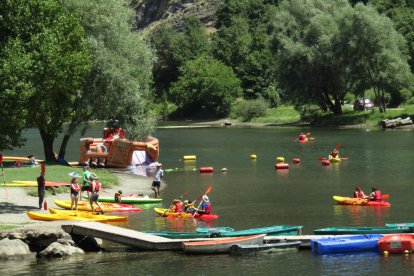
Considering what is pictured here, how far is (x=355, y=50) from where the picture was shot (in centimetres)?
11331

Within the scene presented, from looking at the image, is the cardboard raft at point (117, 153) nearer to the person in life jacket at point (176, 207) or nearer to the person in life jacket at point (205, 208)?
the person in life jacket at point (176, 207)

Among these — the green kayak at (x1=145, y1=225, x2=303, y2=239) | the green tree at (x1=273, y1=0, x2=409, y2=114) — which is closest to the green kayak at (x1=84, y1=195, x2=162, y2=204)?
the green kayak at (x1=145, y1=225, x2=303, y2=239)

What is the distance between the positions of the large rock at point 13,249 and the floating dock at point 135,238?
6.02 ft

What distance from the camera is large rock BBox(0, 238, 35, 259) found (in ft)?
108

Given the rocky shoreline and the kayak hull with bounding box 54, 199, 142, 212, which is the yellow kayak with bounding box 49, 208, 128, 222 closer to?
the kayak hull with bounding box 54, 199, 142, 212

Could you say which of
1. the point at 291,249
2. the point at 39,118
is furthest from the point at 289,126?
the point at 291,249

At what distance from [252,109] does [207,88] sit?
1338 centimetres

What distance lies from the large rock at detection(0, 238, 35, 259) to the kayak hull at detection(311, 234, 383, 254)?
11.8m

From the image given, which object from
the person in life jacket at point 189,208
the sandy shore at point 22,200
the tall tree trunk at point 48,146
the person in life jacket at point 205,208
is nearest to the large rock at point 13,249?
the sandy shore at point 22,200

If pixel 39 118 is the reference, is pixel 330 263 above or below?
below

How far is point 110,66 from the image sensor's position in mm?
61656

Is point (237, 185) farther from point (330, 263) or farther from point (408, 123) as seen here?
point (408, 123)

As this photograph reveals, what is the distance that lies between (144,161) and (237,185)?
16.4m

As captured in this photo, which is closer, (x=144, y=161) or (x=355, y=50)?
(x=144, y=161)
